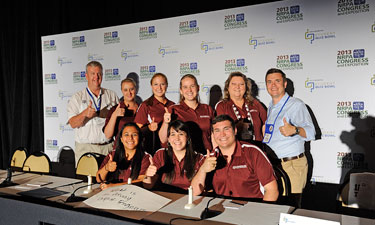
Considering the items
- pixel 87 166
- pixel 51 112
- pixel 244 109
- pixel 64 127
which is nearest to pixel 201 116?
pixel 244 109

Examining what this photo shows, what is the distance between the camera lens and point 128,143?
2775 mm

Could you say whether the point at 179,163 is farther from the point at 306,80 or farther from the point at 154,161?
the point at 306,80

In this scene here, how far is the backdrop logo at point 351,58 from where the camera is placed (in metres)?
2.89

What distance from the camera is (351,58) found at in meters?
2.93

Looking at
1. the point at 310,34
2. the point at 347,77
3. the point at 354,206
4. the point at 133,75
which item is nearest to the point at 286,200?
the point at 354,206

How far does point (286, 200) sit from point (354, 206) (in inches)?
19.8

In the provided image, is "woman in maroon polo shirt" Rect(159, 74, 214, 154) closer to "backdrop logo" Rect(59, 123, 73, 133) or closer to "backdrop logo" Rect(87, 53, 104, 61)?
"backdrop logo" Rect(87, 53, 104, 61)

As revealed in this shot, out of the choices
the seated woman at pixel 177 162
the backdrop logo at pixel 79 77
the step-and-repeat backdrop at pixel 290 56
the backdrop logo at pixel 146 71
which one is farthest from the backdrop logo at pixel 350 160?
the backdrop logo at pixel 79 77

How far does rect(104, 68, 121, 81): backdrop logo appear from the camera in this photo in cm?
428

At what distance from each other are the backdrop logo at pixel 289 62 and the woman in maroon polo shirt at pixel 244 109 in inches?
15.3

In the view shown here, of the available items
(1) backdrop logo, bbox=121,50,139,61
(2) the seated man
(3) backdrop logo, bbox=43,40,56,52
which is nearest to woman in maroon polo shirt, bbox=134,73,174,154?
(1) backdrop logo, bbox=121,50,139,61

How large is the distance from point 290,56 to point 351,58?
560 mm

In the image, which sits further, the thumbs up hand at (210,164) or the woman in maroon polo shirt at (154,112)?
the woman in maroon polo shirt at (154,112)

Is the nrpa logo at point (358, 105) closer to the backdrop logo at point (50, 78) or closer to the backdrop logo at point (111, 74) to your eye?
the backdrop logo at point (111, 74)
